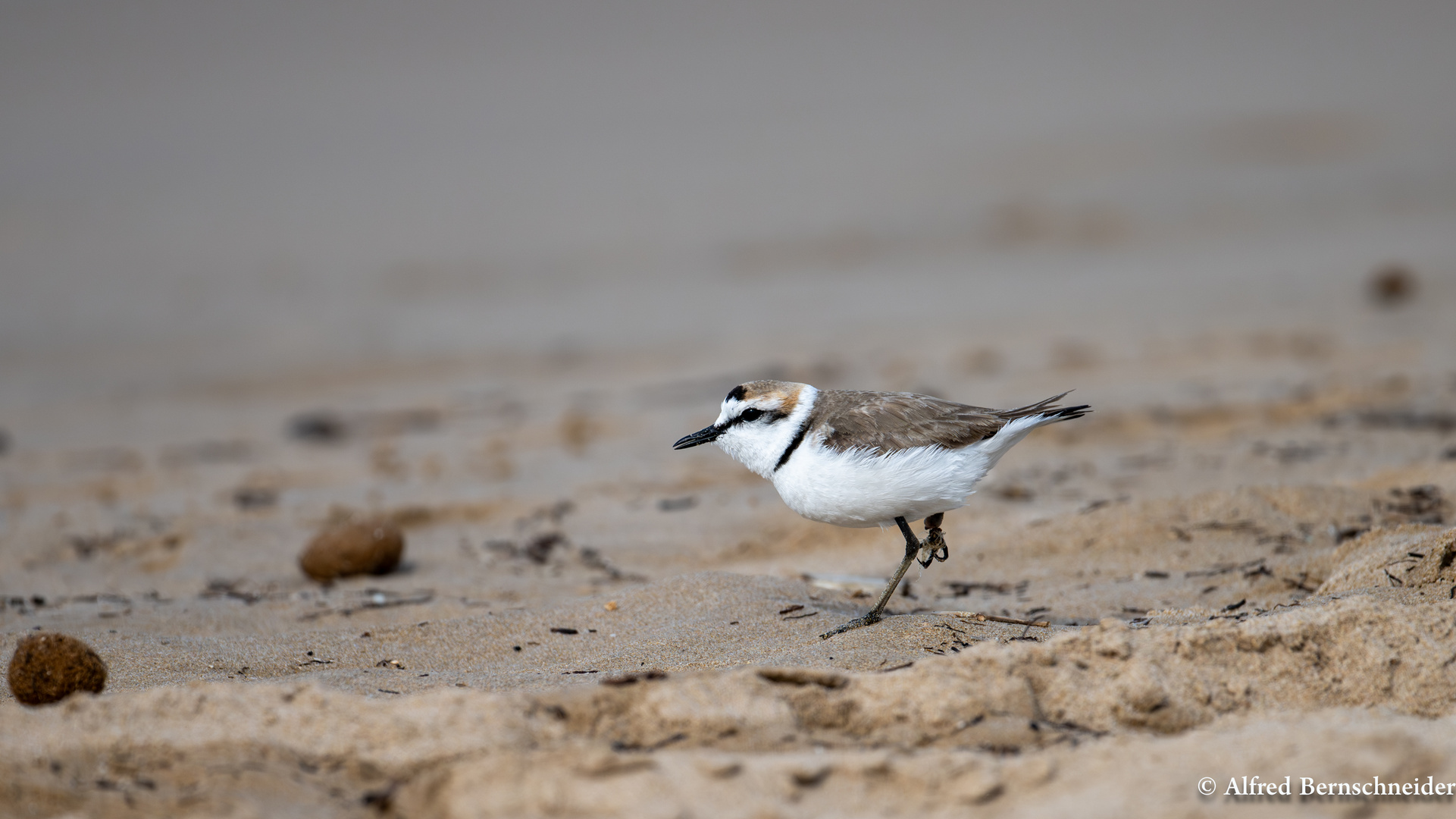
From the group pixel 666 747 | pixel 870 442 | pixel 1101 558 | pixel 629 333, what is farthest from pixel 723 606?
pixel 629 333

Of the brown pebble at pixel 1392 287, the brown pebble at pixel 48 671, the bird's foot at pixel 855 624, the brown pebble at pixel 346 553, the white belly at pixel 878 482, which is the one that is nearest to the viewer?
the brown pebble at pixel 48 671

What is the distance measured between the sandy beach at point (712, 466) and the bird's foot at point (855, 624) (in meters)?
0.07

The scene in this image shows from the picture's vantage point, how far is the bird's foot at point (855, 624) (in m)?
3.92

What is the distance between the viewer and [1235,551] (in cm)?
513

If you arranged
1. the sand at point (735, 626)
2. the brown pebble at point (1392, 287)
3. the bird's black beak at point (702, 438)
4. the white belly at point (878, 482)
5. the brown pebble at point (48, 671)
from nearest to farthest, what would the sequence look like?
the sand at point (735, 626) → the brown pebble at point (48, 671) → the white belly at point (878, 482) → the bird's black beak at point (702, 438) → the brown pebble at point (1392, 287)

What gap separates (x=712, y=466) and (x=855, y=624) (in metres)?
4.03

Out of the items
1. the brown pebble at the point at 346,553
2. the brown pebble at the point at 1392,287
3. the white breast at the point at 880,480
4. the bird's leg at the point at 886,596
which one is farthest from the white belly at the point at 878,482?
the brown pebble at the point at 1392,287

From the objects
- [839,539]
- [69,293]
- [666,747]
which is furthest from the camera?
[69,293]

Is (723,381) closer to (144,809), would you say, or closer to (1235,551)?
(1235,551)

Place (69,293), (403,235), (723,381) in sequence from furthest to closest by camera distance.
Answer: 1. (403,235)
2. (69,293)
3. (723,381)

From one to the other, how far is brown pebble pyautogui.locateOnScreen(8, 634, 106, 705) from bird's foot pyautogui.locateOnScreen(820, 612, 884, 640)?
2.18 m

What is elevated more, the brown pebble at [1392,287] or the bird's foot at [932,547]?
the brown pebble at [1392,287]

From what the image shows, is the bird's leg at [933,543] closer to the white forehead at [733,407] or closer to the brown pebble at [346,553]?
the white forehead at [733,407]

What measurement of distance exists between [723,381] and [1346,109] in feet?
58.4
